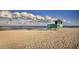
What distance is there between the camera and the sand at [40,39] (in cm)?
199

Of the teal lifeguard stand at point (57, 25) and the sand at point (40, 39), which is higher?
the teal lifeguard stand at point (57, 25)

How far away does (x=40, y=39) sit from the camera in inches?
78.7

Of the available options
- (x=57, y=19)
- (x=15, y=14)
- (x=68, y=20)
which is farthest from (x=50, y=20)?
(x=15, y=14)

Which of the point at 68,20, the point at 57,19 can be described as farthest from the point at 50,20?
the point at 68,20

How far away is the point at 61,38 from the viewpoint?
2.00 m

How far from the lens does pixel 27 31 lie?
1.99 metres

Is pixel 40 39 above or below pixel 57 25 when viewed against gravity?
below

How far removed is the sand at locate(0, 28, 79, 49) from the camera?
6.53 feet

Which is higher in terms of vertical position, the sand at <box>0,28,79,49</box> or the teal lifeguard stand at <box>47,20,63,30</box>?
the teal lifeguard stand at <box>47,20,63,30</box>
